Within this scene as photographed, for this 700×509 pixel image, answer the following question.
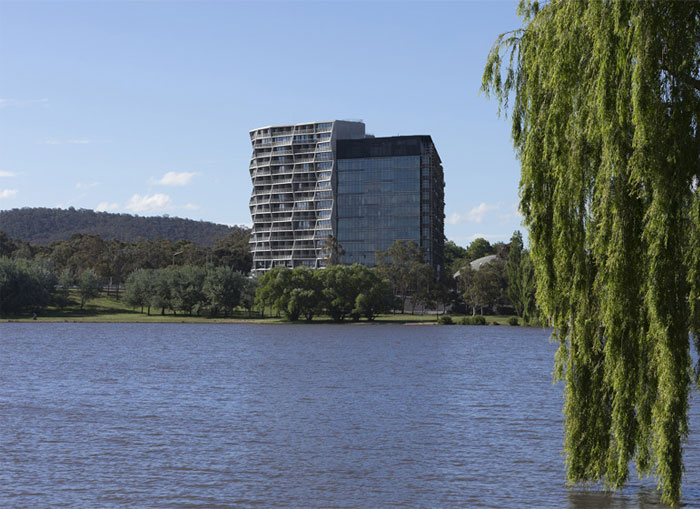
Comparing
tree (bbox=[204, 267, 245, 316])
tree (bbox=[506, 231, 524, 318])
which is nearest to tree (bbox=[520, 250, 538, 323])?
tree (bbox=[506, 231, 524, 318])

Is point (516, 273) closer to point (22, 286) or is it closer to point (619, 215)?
point (22, 286)

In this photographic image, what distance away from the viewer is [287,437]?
37094 mm

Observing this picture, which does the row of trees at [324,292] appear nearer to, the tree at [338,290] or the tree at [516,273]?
the tree at [338,290]

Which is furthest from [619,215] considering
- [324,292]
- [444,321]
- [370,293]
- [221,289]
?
[221,289]

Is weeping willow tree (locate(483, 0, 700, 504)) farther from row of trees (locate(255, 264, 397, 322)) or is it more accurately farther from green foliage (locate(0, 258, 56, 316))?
green foliage (locate(0, 258, 56, 316))

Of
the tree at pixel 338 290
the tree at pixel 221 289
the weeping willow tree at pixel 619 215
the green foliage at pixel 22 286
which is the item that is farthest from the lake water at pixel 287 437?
the tree at pixel 221 289

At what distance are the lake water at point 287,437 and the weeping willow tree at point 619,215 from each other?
483 cm

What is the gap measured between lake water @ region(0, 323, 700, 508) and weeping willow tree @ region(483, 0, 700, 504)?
15.8ft

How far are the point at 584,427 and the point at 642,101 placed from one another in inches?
371

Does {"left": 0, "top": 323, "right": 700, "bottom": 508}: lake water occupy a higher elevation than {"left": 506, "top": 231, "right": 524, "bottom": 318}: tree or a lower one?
lower

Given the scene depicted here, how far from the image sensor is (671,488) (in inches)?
805

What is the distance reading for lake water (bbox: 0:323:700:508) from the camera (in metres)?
26.6

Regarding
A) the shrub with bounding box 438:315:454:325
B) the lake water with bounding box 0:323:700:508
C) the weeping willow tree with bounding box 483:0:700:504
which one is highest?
the weeping willow tree with bounding box 483:0:700:504

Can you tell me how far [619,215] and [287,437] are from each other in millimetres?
21568
